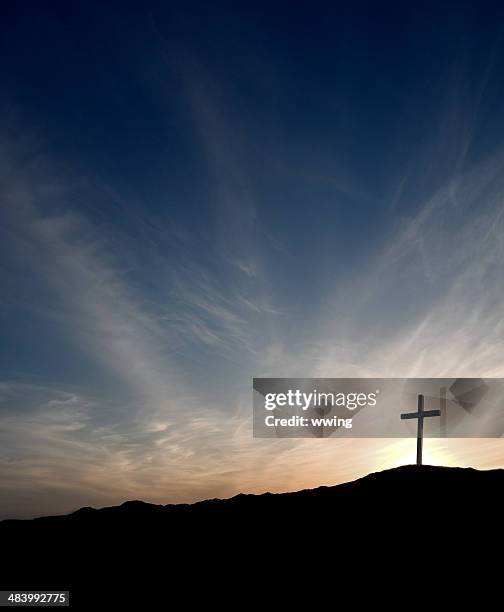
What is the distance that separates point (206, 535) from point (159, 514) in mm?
5138

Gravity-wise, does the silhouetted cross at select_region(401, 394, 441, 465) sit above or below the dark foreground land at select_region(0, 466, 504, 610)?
above

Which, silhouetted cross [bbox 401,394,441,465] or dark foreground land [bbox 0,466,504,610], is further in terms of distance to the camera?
silhouetted cross [bbox 401,394,441,465]

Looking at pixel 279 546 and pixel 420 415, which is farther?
pixel 420 415

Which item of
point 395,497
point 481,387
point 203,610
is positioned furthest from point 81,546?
point 481,387

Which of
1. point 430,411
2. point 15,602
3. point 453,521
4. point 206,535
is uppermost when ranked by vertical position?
point 430,411

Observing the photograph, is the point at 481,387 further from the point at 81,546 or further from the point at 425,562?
the point at 81,546

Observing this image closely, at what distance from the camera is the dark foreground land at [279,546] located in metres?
15.0

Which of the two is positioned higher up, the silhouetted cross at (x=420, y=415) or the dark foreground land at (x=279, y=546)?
the silhouetted cross at (x=420, y=415)

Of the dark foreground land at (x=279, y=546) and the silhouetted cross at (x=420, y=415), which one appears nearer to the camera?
the dark foreground land at (x=279, y=546)

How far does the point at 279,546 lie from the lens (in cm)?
1802

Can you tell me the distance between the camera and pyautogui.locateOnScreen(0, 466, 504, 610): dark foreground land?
590 inches

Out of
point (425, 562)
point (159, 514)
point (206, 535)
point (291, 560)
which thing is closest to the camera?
point (425, 562)

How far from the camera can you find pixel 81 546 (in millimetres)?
21094

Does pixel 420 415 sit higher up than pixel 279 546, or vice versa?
pixel 420 415
